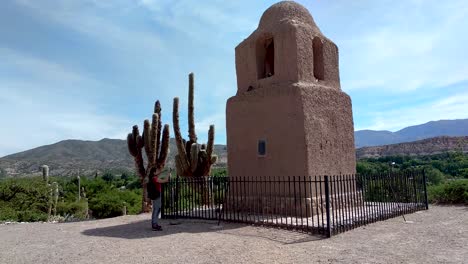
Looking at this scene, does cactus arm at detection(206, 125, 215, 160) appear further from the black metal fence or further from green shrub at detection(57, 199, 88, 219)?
green shrub at detection(57, 199, 88, 219)

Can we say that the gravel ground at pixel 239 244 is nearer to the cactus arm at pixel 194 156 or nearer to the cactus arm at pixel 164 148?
the cactus arm at pixel 164 148

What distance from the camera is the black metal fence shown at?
9328 mm

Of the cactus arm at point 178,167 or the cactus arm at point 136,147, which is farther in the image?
the cactus arm at point 178,167

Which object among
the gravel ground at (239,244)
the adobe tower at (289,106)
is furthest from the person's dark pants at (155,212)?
the adobe tower at (289,106)

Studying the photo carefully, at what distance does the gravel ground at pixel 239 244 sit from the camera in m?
6.45

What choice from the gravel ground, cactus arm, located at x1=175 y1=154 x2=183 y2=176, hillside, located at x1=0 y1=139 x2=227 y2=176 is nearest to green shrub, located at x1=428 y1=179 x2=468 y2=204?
the gravel ground

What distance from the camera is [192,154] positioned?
53.3ft

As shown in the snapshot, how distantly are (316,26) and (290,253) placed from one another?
8493mm

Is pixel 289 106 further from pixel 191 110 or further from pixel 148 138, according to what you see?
pixel 191 110

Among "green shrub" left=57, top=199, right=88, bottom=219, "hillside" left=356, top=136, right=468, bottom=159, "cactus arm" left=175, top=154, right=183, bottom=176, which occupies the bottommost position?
"green shrub" left=57, top=199, right=88, bottom=219

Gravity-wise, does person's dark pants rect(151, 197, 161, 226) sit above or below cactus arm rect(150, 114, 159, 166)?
below

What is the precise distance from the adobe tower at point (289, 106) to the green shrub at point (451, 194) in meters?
4.45

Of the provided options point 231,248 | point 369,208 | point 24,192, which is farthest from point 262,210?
point 24,192

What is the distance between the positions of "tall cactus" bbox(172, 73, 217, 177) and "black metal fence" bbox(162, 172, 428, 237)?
328 cm
